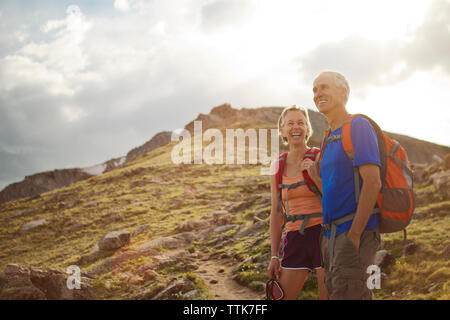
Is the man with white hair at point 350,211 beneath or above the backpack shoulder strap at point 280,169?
beneath

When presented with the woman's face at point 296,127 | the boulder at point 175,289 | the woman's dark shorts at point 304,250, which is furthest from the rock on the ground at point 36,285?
the woman's face at point 296,127

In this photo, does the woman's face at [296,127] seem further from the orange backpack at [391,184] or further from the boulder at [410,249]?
the boulder at [410,249]

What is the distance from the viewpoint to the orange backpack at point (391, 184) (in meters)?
3.20

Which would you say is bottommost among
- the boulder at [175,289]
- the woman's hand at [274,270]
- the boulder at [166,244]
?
the boulder at [175,289]

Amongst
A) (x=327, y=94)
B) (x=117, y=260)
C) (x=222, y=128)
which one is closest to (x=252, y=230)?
(x=117, y=260)

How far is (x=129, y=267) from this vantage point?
574 inches

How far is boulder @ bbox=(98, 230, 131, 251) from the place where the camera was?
19.4 meters

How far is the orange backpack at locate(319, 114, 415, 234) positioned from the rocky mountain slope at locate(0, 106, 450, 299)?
5.84 m

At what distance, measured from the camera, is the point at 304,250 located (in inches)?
168

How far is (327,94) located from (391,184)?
1.15 m

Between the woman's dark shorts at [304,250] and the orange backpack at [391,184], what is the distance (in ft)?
3.63

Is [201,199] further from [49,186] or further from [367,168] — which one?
[49,186]
